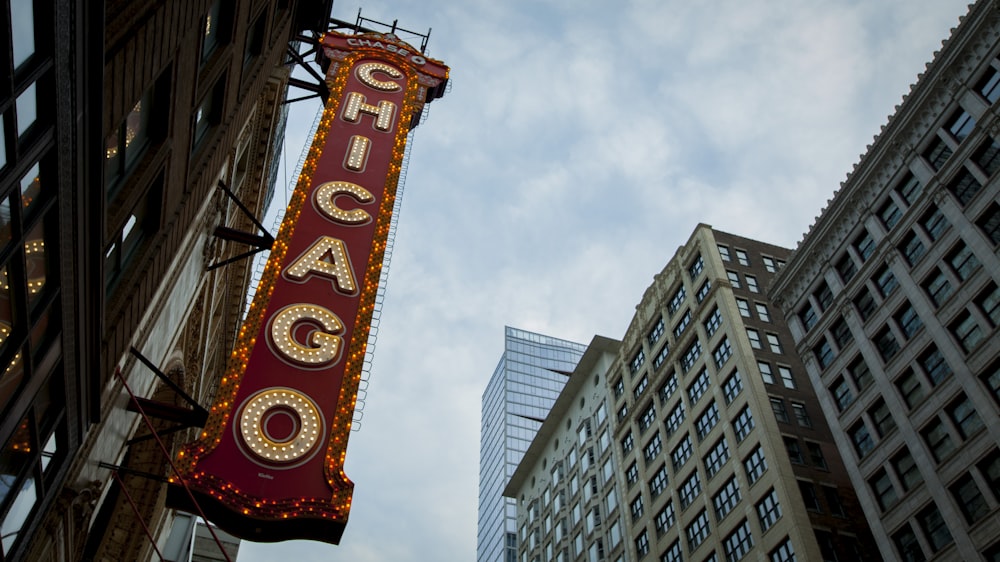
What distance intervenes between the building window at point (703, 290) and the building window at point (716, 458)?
1106cm

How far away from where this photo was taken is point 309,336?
17.7 metres

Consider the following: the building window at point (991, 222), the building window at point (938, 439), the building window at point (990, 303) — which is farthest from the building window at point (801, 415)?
the building window at point (991, 222)

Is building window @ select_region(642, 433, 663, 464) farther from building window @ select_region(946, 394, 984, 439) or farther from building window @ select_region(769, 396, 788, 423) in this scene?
building window @ select_region(946, 394, 984, 439)

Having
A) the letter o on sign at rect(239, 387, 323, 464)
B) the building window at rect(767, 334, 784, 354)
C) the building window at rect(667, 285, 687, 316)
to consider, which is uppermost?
the building window at rect(667, 285, 687, 316)

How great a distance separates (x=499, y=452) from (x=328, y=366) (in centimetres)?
10065

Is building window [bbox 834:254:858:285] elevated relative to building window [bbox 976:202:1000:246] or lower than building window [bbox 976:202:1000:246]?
elevated

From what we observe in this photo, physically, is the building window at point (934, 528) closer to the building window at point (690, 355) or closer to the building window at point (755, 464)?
the building window at point (755, 464)

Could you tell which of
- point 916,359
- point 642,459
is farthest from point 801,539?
A: point 642,459

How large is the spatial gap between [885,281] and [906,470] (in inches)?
378

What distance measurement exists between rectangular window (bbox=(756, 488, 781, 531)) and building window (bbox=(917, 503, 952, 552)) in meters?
7.96

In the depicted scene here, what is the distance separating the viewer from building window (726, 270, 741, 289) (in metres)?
53.5

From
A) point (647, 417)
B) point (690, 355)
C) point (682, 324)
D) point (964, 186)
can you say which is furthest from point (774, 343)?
point (964, 186)

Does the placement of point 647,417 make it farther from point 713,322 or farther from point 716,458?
point 716,458

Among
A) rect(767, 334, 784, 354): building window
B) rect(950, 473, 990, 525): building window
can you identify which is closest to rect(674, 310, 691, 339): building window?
rect(767, 334, 784, 354): building window
